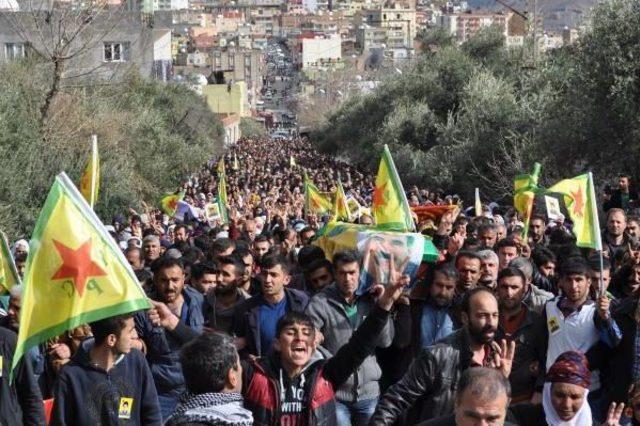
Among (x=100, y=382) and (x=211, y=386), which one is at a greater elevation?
(x=211, y=386)

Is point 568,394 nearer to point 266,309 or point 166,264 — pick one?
point 266,309

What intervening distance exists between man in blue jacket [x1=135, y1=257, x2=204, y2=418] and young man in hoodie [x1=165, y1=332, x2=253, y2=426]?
1.46m

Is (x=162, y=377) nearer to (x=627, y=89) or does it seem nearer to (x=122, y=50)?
(x=627, y=89)

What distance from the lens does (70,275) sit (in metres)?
6.29

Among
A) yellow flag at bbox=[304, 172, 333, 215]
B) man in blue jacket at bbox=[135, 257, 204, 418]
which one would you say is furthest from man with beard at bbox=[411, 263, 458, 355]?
yellow flag at bbox=[304, 172, 333, 215]

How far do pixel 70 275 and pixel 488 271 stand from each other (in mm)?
3934

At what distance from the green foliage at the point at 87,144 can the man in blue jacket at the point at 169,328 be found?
557 inches

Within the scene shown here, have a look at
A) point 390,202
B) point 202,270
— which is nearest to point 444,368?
point 202,270

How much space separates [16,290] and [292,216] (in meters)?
17.5

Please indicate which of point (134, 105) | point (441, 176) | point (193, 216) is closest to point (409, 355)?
point (193, 216)

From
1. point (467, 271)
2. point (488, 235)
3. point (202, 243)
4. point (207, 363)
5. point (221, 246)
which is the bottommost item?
point (202, 243)

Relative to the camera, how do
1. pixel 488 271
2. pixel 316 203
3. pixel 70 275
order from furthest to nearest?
1. pixel 316 203
2. pixel 488 271
3. pixel 70 275

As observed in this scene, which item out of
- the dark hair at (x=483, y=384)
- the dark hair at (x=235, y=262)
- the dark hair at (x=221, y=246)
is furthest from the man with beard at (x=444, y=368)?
the dark hair at (x=221, y=246)

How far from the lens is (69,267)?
6312mm
